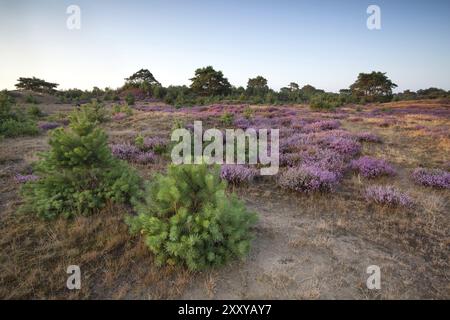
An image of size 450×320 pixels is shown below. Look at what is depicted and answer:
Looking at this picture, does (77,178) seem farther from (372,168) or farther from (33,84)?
(33,84)

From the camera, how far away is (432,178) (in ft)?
24.6

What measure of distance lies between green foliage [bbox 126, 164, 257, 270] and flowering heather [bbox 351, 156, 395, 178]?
17.1 ft

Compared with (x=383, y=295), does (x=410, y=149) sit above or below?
above

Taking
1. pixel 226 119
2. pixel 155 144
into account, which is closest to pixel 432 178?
pixel 155 144

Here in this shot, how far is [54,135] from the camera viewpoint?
5129 millimetres

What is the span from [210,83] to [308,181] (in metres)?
39.8

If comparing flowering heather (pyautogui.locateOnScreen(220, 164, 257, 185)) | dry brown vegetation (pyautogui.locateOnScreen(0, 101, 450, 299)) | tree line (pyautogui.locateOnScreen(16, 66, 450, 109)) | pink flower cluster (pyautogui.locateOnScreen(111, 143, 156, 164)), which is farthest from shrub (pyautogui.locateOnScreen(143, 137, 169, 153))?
tree line (pyautogui.locateOnScreen(16, 66, 450, 109))

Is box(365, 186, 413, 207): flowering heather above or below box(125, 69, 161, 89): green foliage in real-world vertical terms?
below

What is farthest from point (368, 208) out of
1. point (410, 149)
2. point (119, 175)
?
point (410, 149)

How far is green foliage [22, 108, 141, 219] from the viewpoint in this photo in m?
5.13

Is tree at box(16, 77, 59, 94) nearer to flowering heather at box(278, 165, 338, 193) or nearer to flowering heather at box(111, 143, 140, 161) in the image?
flowering heather at box(111, 143, 140, 161)
